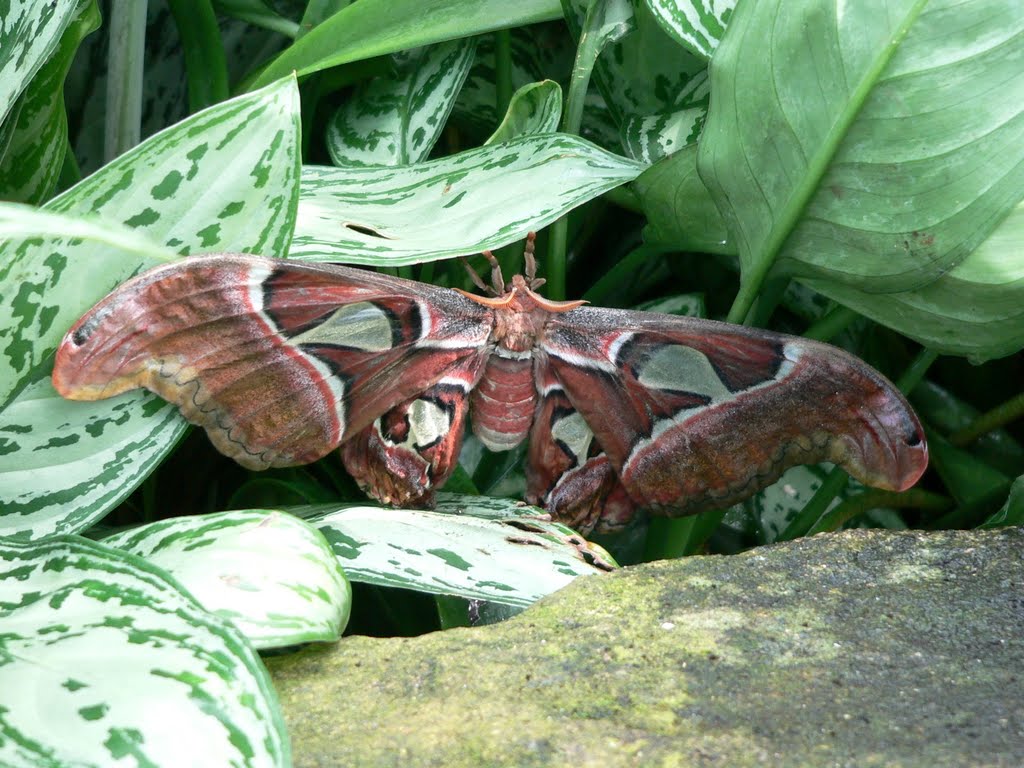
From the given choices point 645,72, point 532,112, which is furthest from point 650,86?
point 532,112

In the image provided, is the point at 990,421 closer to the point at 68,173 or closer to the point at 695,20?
the point at 695,20

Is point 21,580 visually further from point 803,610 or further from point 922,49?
point 922,49

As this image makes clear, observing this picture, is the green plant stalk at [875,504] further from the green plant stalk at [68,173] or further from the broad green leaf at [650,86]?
the green plant stalk at [68,173]

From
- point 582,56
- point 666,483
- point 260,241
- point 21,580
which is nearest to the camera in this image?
point 21,580

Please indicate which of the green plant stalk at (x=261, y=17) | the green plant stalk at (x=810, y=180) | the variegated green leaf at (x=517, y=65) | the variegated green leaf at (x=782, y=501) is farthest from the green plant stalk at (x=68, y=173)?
the variegated green leaf at (x=782, y=501)

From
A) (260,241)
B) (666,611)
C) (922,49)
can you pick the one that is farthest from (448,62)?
(666,611)

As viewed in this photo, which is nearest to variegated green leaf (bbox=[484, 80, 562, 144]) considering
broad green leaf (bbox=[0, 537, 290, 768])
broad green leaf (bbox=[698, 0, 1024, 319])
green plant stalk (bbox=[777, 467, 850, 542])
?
broad green leaf (bbox=[698, 0, 1024, 319])

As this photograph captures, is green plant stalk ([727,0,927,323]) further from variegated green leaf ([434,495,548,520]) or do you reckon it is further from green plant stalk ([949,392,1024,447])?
green plant stalk ([949,392,1024,447])
